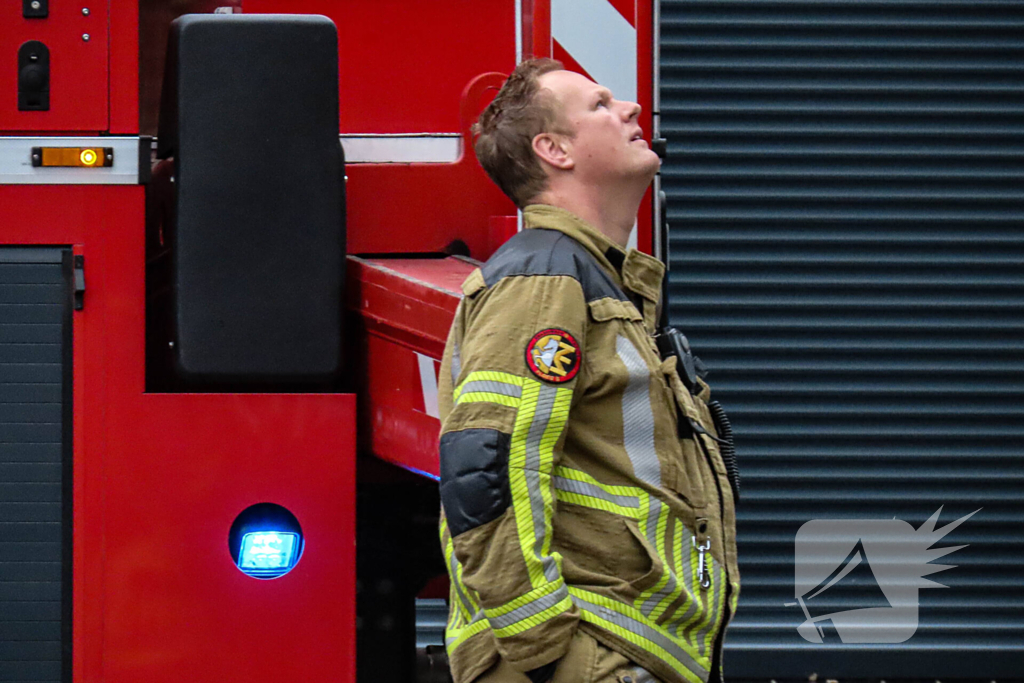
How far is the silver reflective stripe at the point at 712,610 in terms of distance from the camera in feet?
6.82

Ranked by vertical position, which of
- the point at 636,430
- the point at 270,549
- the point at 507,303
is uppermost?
the point at 507,303

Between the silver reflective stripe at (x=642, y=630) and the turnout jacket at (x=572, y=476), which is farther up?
the turnout jacket at (x=572, y=476)

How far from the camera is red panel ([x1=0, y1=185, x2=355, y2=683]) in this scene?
258 centimetres

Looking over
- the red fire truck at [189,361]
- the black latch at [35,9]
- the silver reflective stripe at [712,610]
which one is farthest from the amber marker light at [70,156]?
the silver reflective stripe at [712,610]

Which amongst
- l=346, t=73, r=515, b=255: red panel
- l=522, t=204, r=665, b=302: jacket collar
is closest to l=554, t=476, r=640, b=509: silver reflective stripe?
l=522, t=204, r=665, b=302: jacket collar

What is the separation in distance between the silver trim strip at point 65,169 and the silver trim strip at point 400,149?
506 mm

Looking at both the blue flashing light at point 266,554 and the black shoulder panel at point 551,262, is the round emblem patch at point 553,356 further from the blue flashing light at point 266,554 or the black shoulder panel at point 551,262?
the blue flashing light at point 266,554

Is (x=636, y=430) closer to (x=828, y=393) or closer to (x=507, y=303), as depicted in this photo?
(x=507, y=303)

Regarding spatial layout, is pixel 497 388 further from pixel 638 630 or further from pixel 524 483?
pixel 638 630

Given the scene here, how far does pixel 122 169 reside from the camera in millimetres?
2639

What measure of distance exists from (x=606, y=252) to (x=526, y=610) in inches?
24.7

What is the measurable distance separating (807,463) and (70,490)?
3.82 metres

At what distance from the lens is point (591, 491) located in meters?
1.99

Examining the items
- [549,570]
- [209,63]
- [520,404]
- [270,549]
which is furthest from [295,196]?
[549,570]
